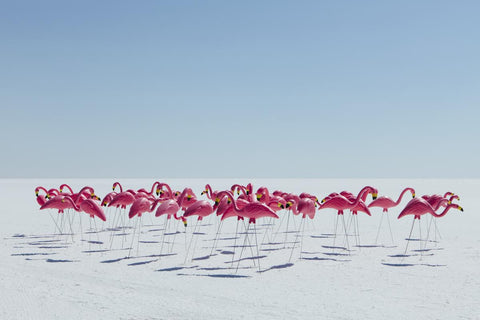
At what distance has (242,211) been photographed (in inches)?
424

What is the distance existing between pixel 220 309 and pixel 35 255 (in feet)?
24.8

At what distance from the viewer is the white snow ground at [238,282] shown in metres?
7.74

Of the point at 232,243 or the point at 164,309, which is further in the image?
the point at 232,243

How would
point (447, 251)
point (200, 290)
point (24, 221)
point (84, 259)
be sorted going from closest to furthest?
point (200, 290) < point (84, 259) < point (447, 251) < point (24, 221)

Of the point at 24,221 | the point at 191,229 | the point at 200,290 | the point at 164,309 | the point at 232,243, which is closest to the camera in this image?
the point at 164,309

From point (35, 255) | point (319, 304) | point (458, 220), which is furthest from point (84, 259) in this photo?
point (458, 220)

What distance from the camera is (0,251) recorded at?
1368cm

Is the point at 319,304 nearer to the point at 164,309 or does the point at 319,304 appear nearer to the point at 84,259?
the point at 164,309

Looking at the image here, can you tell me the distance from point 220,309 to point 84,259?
599 centimetres

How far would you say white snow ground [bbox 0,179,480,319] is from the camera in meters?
7.74

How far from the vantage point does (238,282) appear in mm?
9859

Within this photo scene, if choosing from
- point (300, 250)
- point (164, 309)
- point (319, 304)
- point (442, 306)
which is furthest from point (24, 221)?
point (442, 306)

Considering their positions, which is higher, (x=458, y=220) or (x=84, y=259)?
(x=458, y=220)

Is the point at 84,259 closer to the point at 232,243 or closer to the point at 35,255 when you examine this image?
the point at 35,255
